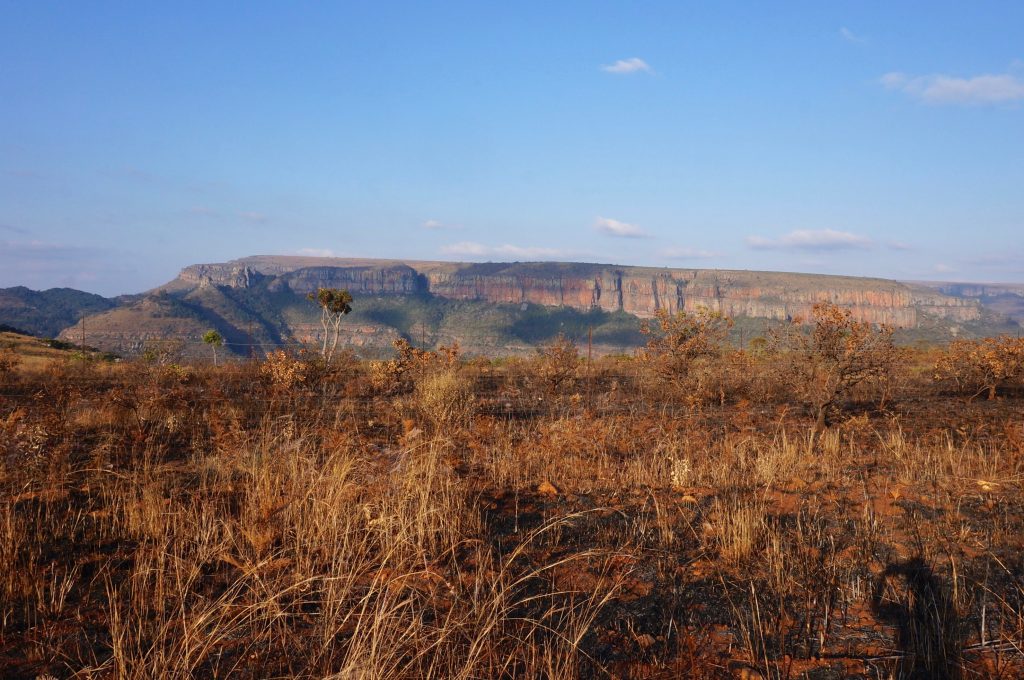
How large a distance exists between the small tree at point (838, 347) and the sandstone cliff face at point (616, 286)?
105160mm

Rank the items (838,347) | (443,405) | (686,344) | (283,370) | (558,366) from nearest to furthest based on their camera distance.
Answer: (838,347)
(443,405)
(686,344)
(283,370)
(558,366)

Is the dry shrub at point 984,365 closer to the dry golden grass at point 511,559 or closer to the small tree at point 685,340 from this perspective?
the small tree at point 685,340

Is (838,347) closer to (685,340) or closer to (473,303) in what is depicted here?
(685,340)

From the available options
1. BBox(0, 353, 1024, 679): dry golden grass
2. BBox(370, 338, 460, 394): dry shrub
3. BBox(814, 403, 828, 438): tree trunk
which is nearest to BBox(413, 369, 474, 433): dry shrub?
BBox(0, 353, 1024, 679): dry golden grass

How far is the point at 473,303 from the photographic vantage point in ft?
435

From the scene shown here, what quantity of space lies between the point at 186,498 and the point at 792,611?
5.43 meters

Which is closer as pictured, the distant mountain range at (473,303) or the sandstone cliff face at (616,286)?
the distant mountain range at (473,303)

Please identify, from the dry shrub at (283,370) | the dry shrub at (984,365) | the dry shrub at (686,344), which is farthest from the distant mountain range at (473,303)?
the dry shrub at (686,344)

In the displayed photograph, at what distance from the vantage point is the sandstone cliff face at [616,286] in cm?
11531

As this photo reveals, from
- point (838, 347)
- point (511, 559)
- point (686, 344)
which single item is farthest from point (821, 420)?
point (511, 559)

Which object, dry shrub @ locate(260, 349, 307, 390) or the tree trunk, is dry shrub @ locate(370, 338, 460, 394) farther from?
the tree trunk

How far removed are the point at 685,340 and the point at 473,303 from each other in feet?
388

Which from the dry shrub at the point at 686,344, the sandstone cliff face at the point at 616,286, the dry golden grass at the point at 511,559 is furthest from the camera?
the sandstone cliff face at the point at 616,286

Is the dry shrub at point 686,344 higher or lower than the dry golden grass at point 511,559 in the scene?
higher
